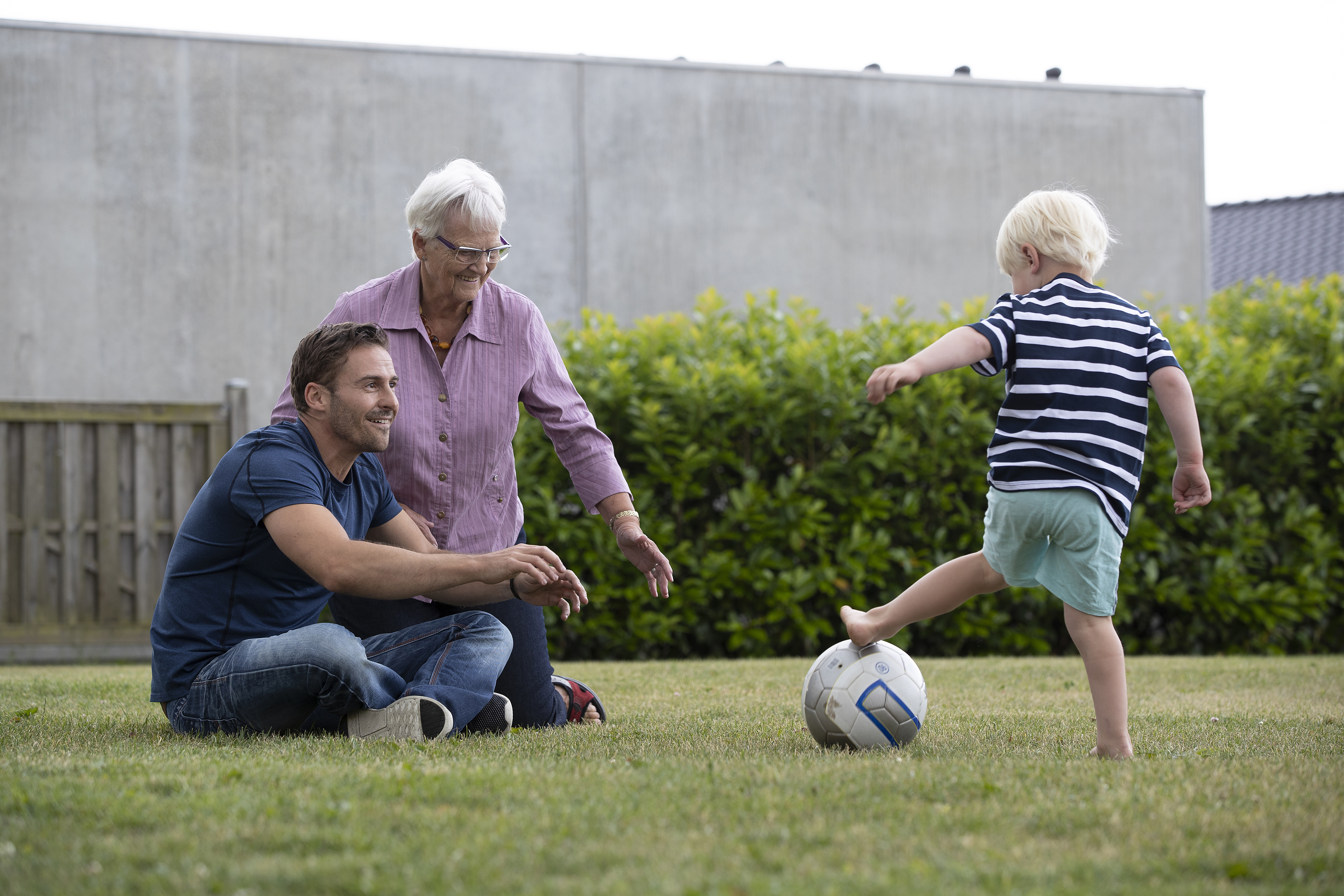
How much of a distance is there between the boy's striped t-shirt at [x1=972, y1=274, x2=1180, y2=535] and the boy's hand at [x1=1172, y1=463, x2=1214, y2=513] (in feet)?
0.54

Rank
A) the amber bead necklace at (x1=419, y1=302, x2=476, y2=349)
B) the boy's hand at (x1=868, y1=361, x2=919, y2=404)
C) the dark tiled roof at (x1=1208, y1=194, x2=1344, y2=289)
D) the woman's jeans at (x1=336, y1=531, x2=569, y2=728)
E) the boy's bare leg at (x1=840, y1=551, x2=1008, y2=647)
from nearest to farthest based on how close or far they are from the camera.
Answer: the boy's hand at (x1=868, y1=361, x2=919, y2=404) → the boy's bare leg at (x1=840, y1=551, x2=1008, y2=647) → the woman's jeans at (x1=336, y1=531, x2=569, y2=728) → the amber bead necklace at (x1=419, y1=302, x2=476, y2=349) → the dark tiled roof at (x1=1208, y1=194, x2=1344, y2=289)

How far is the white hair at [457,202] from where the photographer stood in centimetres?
374

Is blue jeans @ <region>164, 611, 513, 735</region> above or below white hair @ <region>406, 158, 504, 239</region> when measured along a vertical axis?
below

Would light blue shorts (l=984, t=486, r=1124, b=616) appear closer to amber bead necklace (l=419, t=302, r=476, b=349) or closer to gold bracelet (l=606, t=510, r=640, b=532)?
gold bracelet (l=606, t=510, r=640, b=532)

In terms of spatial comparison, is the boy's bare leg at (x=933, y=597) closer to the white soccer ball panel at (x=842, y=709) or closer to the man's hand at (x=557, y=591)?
the white soccer ball panel at (x=842, y=709)

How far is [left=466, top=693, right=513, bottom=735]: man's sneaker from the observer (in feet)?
11.7

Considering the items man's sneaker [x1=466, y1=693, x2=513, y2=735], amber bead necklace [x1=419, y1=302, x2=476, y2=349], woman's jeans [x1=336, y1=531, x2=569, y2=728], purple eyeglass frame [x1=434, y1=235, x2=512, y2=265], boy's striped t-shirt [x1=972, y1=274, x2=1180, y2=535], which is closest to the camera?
boy's striped t-shirt [x1=972, y1=274, x2=1180, y2=535]

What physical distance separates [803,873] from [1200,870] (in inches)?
26.0

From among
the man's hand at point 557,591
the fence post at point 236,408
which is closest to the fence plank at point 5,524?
the fence post at point 236,408

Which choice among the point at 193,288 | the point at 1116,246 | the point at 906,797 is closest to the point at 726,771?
Result: the point at 906,797

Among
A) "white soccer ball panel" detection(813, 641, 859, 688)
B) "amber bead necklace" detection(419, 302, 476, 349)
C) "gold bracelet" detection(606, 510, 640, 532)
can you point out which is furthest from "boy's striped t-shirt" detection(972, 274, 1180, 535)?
"amber bead necklace" detection(419, 302, 476, 349)

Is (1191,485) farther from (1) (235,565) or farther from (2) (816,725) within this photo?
(1) (235,565)

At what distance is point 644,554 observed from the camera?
3738 millimetres

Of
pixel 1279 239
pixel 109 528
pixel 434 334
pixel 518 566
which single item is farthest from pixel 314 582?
pixel 1279 239
